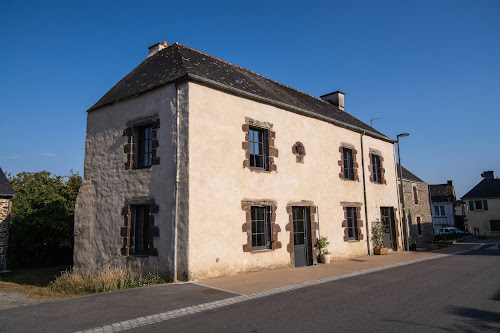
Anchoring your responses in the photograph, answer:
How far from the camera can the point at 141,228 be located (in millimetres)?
10148

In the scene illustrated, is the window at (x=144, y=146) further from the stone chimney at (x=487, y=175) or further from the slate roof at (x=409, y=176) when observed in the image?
the stone chimney at (x=487, y=175)

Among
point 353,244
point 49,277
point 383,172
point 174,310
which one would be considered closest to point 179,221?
point 174,310

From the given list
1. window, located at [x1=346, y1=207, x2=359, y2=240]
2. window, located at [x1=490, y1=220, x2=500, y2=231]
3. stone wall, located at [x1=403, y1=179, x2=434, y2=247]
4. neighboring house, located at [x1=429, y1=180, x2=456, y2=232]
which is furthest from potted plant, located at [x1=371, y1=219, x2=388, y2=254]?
neighboring house, located at [x1=429, y1=180, x2=456, y2=232]

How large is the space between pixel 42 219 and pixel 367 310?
1574cm

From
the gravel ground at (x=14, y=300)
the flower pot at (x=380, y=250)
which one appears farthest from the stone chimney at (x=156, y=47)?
the flower pot at (x=380, y=250)

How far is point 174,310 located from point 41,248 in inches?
572

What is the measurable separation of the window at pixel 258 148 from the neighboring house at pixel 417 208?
16542mm

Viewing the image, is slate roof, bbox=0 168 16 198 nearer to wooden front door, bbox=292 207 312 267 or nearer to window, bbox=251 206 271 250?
window, bbox=251 206 271 250

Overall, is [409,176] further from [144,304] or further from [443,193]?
[144,304]

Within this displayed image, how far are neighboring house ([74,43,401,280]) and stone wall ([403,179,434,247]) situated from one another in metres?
12.9

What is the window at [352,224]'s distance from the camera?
1448cm

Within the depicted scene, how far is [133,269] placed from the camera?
→ 380 inches

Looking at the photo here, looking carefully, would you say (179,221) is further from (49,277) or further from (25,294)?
(49,277)

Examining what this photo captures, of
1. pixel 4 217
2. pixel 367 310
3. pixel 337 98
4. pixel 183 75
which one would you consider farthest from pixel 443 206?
pixel 4 217
